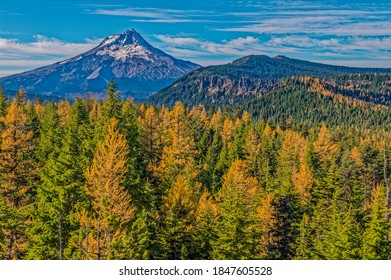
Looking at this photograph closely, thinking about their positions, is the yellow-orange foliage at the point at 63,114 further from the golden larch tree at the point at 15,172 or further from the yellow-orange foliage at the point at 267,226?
the yellow-orange foliage at the point at 267,226

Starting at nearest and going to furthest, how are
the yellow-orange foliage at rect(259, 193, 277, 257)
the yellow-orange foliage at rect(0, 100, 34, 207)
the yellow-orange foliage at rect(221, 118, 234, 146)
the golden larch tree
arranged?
the golden larch tree
the yellow-orange foliage at rect(0, 100, 34, 207)
the yellow-orange foliage at rect(259, 193, 277, 257)
the yellow-orange foliage at rect(221, 118, 234, 146)

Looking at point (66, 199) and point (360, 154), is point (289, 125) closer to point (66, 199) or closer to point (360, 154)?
point (360, 154)

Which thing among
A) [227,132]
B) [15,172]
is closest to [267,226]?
[15,172]

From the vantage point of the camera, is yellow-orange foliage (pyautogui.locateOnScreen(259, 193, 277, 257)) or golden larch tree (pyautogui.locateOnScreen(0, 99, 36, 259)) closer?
golden larch tree (pyautogui.locateOnScreen(0, 99, 36, 259))

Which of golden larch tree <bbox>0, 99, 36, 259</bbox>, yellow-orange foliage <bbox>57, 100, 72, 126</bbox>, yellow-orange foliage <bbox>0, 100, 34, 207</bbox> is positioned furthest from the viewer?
yellow-orange foliage <bbox>57, 100, 72, 126</bbox>

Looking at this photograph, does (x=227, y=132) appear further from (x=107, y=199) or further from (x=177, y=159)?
(x=107, y=199)

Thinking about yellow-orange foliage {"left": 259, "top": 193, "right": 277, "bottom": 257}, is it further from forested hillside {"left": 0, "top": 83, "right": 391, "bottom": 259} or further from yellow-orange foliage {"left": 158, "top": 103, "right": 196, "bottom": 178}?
yellow-orange foliage {"left": 158, "top": 103, "right": 196, "bottom": 178}

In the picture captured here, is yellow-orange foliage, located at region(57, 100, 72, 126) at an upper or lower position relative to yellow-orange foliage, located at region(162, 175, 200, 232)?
upper

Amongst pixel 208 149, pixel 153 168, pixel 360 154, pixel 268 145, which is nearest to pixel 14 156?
pixel 153 168

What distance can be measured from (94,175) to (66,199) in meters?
3.08

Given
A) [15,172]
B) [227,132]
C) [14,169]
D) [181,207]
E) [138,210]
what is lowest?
→ [138,210]

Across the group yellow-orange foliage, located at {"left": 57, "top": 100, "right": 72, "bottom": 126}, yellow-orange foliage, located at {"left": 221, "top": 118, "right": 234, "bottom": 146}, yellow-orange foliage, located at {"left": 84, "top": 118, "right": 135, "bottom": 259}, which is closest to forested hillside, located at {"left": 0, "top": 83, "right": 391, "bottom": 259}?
yellow-orange foliage, located at {"left": 84, "top": 118, "right": 135, "bottom": 259}

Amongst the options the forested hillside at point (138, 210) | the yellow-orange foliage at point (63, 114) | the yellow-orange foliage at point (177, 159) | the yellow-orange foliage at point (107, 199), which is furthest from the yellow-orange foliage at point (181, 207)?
the yellow-orange foliage at point (63, 114)
